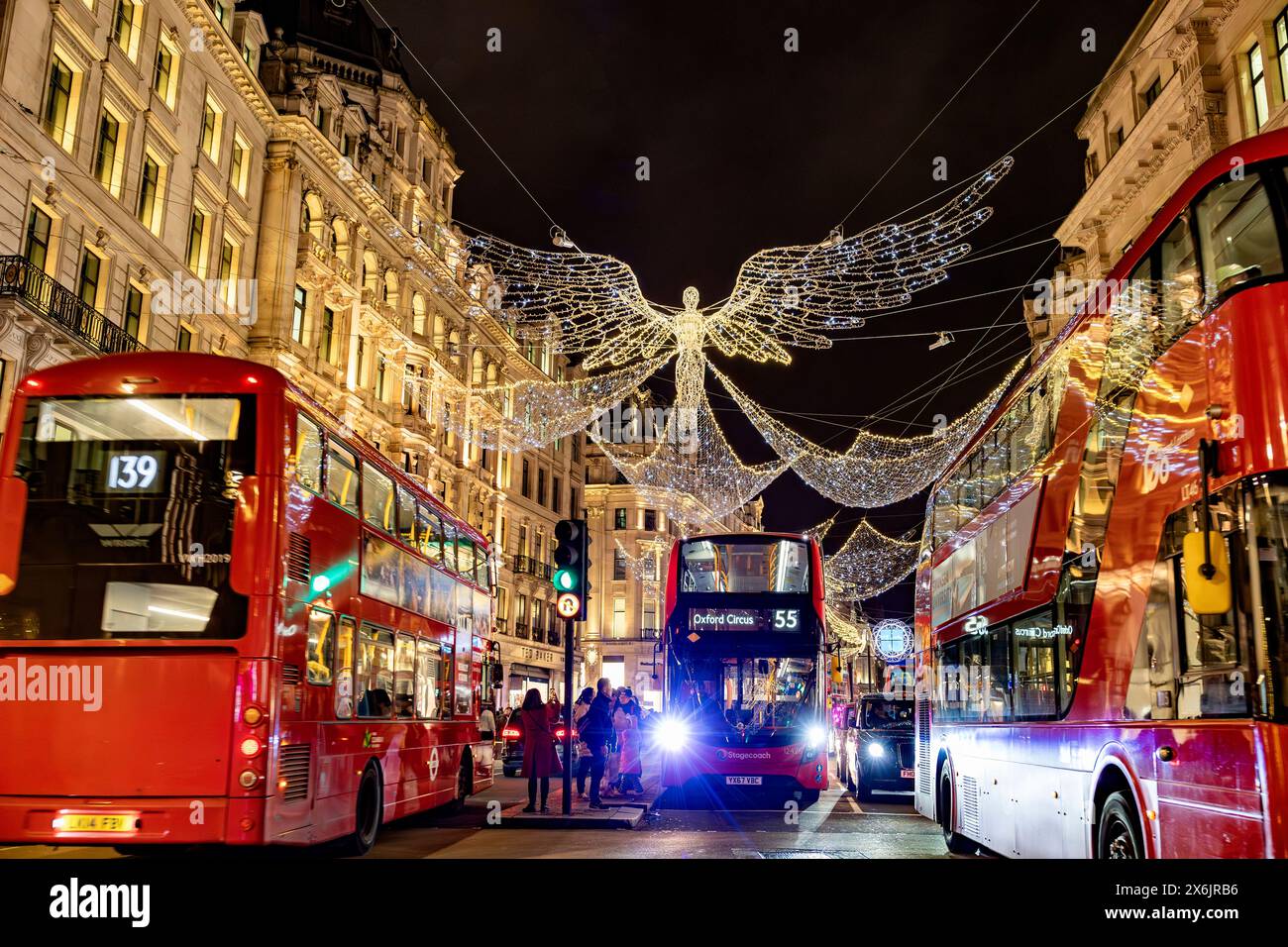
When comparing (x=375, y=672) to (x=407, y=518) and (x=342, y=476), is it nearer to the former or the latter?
(x=407, y=518)

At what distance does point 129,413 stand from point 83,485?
0.66 m

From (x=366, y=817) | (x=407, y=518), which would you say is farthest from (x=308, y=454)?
(x=366, y=817)

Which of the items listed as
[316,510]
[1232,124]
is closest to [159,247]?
[316,510]

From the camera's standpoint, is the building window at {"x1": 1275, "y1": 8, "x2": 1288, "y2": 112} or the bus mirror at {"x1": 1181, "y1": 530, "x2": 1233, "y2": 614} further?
the building window at {"x1": 1275, "y1": 8, "x2": 1288, "y2": 112}

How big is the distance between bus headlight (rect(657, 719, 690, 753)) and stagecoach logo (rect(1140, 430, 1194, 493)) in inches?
430

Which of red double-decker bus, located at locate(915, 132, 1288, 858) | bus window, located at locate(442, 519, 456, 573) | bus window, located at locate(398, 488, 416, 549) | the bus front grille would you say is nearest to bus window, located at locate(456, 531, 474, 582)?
bus window, located at locate(442, 519, 456, 573)

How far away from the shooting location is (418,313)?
134 ft

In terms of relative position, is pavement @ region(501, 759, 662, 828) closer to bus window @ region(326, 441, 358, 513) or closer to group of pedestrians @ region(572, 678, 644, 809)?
group of pedestrians @ region(572, 678, 644, 809)

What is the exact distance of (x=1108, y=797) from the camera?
6879 mm

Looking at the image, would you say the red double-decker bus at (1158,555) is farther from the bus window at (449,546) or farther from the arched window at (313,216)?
the arched window at (313,216)

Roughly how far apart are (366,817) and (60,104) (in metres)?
17.0

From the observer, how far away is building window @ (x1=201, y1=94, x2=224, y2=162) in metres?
27.7

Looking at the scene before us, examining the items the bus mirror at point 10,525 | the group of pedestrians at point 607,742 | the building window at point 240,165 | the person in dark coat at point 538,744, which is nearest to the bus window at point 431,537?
the person in dark coat at point 538,744
